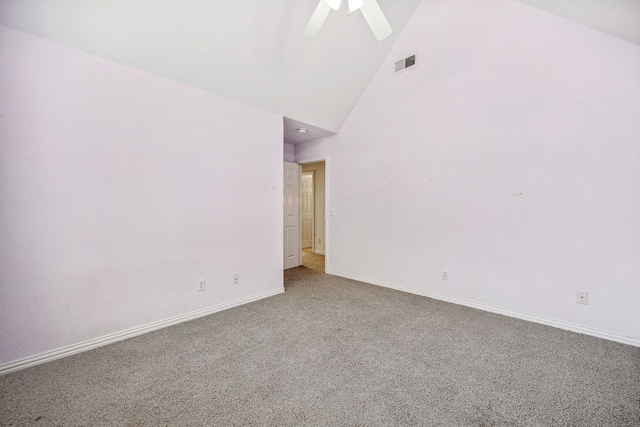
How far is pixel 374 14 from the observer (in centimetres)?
186

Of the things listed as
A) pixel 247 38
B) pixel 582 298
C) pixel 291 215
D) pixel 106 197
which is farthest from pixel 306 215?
pixel 582 298

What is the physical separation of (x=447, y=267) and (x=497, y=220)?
77 centimetres

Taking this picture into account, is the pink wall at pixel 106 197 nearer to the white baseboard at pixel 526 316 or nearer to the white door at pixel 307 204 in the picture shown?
the white baseboard at pixel 526 316

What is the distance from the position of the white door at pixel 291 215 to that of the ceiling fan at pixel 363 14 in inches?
114

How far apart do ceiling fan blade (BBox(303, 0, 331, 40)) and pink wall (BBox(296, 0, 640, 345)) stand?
1.88 metres

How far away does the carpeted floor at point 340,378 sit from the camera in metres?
1.41

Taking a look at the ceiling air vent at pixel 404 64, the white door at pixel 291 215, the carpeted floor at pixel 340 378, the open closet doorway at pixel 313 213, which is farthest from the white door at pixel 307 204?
the carpeted floor at pixel 340 378

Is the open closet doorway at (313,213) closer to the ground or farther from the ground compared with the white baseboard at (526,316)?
farther from the ground

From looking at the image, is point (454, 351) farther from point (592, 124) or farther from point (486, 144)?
point (592, 124)

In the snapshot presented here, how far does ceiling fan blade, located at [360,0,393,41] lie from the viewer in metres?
1.80

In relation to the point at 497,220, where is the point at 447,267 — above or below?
below

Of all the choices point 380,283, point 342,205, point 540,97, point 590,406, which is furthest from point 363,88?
point 590,406

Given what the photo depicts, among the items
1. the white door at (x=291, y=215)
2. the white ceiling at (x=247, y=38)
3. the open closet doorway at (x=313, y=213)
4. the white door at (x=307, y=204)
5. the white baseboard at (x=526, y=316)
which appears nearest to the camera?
the white ceiling at (x=247, y=38)

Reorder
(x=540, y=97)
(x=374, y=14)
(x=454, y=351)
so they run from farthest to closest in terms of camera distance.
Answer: (x=540, y=97), (x=454, y=351), (x=374, y=14)
